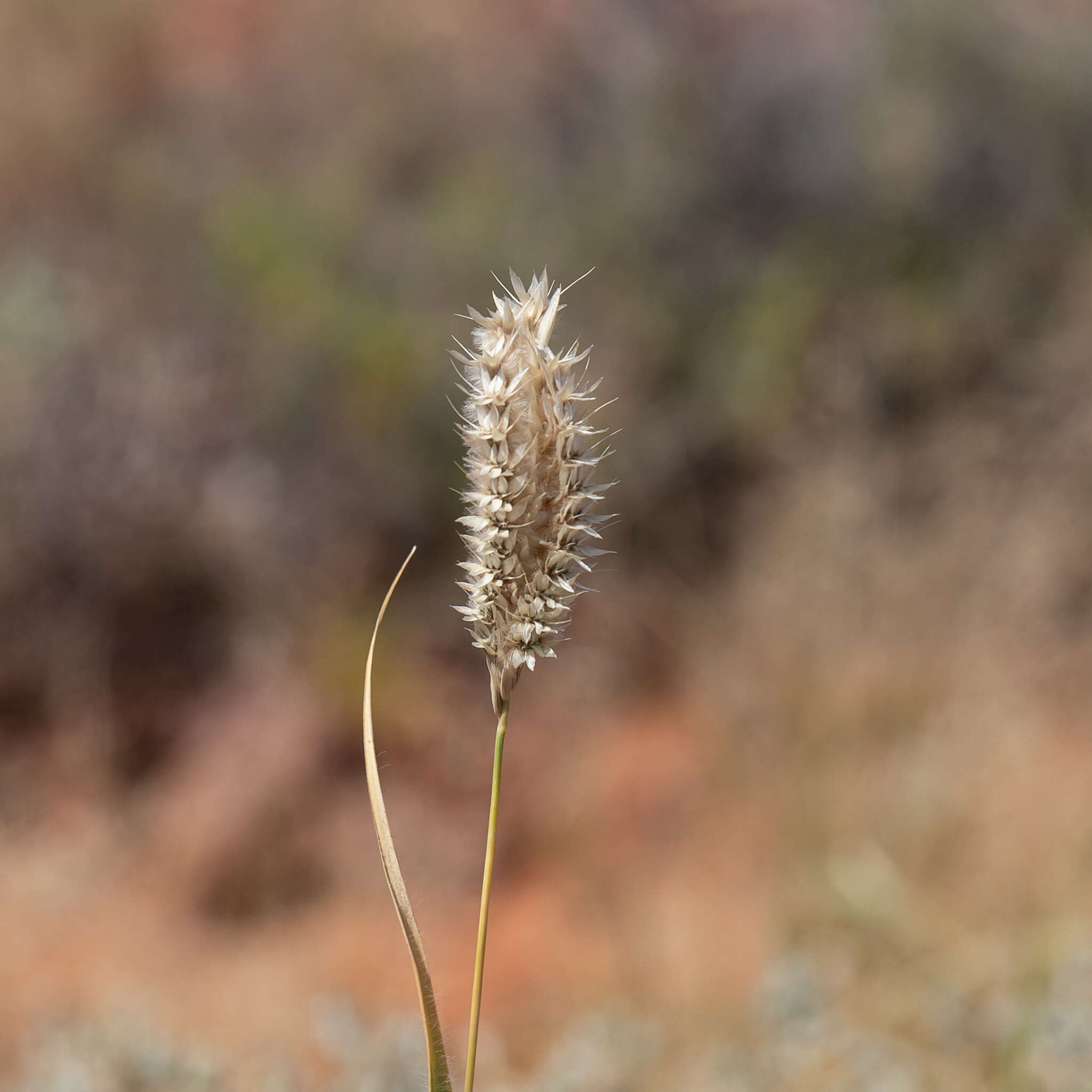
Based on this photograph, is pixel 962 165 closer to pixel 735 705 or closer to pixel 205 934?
pixel 735 705

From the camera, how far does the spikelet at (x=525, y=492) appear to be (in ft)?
2.20

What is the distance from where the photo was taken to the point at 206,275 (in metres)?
5.11

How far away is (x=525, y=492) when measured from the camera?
0.67 m

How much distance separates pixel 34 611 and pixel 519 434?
13.9ft

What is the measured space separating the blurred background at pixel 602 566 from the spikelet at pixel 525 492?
1725mm

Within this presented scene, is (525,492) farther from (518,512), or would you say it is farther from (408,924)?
(408,924)

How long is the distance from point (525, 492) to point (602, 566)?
12.9 ft

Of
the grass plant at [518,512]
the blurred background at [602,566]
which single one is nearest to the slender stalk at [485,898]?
the grass plant at [518,512]

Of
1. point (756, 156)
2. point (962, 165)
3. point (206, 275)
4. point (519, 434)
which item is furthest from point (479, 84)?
point (519, 434)

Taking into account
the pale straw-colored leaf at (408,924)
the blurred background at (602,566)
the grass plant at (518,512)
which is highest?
the blurred background at (602,566)

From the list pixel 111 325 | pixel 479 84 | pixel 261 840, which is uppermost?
pixel 479 84

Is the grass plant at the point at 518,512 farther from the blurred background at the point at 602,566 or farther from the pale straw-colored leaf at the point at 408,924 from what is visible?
the blurred background at the point at 602,566

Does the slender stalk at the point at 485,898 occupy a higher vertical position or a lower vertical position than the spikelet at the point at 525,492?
lower

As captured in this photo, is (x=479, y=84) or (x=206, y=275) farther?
(x=479, y=84)
